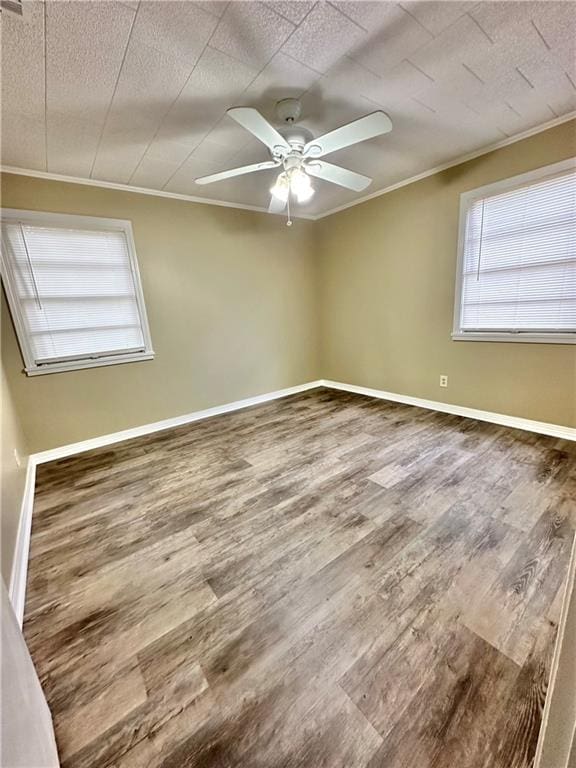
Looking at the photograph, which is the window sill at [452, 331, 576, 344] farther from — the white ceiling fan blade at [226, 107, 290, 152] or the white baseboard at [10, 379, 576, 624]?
the white ceiling fan blade at [226, 107, 290, 152]

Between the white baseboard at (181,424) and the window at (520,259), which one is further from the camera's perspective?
the window at (520,259)

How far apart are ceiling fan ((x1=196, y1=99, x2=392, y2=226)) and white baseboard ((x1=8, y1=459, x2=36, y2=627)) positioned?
8.07 feet

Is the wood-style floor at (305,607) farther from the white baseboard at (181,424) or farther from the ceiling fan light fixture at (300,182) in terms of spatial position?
the ceiling fan light fixture at (300,182)

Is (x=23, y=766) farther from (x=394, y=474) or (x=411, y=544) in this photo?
(x=394, y=474)

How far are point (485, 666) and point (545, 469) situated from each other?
5.66 ft

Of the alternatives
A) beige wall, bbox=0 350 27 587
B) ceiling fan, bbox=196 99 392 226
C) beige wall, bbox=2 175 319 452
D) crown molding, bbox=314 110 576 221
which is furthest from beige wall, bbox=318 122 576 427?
beige wall, bbox=0 350 27 587

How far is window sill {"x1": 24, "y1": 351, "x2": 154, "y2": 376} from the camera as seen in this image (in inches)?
108

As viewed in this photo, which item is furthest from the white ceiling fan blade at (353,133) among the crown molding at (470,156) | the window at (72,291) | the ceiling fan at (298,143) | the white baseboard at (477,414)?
the white baseboard at (477,414)

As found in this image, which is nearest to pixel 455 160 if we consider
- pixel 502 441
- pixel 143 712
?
pixel 502 441

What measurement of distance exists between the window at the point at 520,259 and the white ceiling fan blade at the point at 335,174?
1349mm

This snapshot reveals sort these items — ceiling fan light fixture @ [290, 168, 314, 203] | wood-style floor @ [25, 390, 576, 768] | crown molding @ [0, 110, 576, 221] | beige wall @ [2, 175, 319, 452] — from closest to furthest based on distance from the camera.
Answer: wood-style floor @ [25, 390, 576, 768] → ceiling fan light fixture @ [290, 168, 314, 203] → crown molding @ [0, 110, 576, 221] → beige wall @ [2, 175, 319, 452]

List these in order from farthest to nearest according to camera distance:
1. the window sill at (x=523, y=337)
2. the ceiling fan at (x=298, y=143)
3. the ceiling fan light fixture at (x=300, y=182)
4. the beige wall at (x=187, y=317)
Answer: the beige wall at (x=187, y=317), the window sill at (x=523, y=337), the ceiling fan light fixture at (x=300, y=182), the ceiling fan at (x=298, y=143)

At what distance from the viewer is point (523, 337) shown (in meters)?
2.76

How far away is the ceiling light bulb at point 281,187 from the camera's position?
214cm
